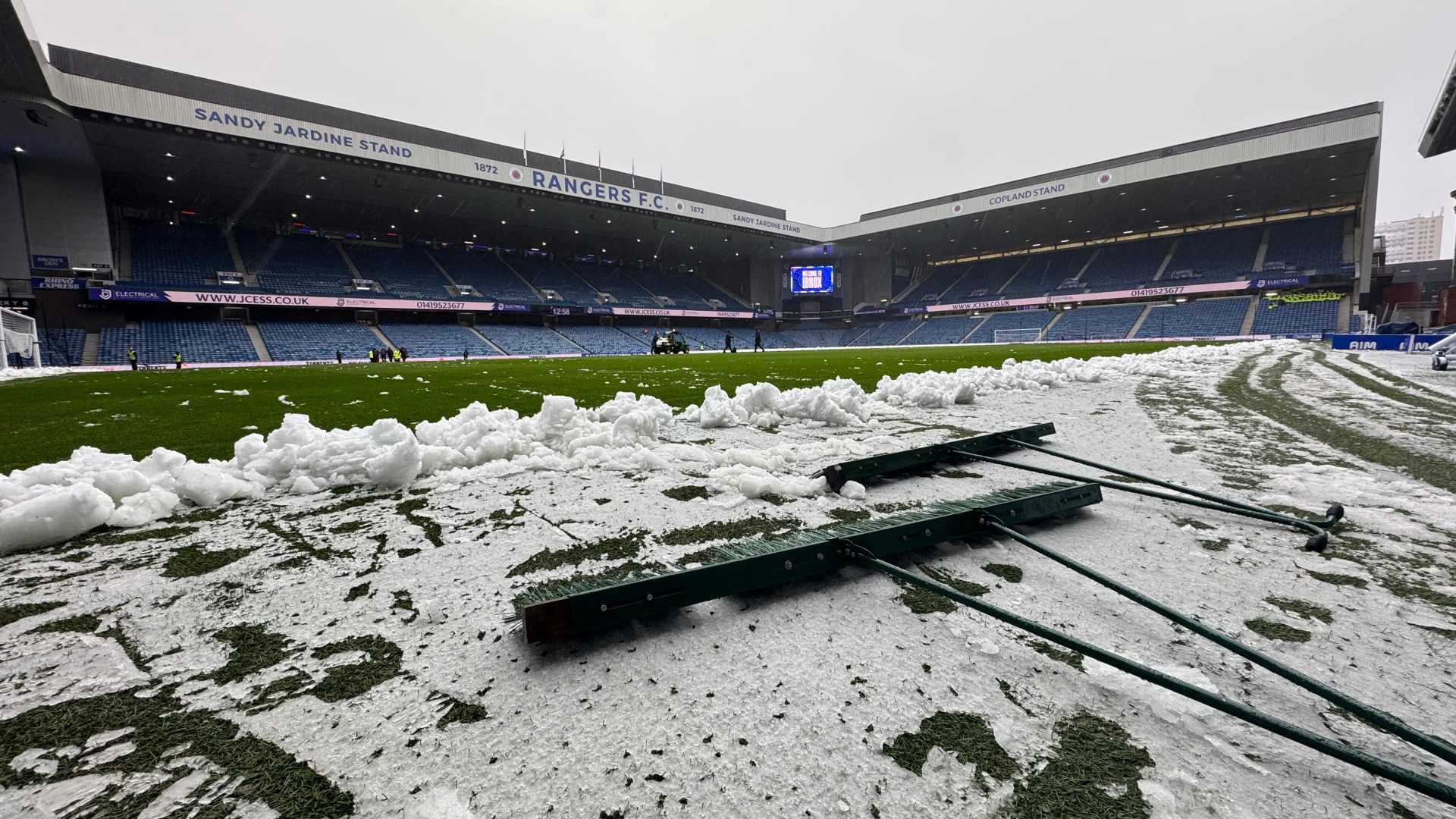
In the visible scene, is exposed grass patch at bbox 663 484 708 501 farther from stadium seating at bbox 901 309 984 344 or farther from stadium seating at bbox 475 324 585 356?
stadium seating at bbox 901 309 984 344

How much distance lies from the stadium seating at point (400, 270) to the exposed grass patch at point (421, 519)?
36083 mm

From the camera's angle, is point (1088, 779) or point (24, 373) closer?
point (1088, 779)

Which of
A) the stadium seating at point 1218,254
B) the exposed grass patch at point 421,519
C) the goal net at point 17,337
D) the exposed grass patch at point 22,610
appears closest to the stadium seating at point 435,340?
the goal net at point 17,337

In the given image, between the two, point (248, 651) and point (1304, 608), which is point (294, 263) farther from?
point (1304, 608)

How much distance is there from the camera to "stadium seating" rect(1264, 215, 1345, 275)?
1351 inches

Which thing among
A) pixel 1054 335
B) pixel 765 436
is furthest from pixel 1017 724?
pixel 1054 335

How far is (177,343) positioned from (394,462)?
107 feet

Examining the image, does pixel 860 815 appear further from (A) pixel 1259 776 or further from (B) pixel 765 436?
(B) pixel 765 436

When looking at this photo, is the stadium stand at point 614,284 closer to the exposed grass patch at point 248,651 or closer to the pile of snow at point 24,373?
the pile of snow at point 24,373

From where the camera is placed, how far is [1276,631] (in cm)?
131

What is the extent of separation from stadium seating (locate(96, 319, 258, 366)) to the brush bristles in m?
31.7

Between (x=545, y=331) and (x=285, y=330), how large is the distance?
14.3 metres

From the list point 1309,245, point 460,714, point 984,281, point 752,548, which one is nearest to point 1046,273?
point 984,281

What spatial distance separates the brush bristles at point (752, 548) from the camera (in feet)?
4.66
